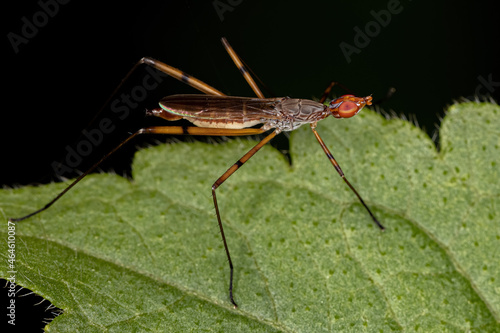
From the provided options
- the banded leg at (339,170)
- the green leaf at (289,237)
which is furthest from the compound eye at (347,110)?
the banded leg at (339,170)

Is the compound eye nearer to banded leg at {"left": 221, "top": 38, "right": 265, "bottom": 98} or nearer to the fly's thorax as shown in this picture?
the fly's thorax

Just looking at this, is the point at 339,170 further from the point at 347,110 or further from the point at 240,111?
the point at 240,111

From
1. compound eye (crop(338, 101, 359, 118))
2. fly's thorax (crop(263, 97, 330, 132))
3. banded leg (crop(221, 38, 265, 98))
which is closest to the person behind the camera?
compound eye (crop(338, 101, 359, 118))

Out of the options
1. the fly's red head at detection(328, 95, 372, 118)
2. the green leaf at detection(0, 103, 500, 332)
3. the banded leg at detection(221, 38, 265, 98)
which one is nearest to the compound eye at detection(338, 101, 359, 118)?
the fly's red head at detection(328, 95, 372, 118)

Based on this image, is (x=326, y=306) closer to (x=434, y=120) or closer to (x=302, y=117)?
(x=302, y=117)

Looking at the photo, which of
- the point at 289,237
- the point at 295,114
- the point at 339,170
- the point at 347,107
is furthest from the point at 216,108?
the point at 289,237

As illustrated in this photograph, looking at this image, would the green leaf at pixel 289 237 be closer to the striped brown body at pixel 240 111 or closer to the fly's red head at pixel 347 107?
the fly's red head at pixel 347 107
